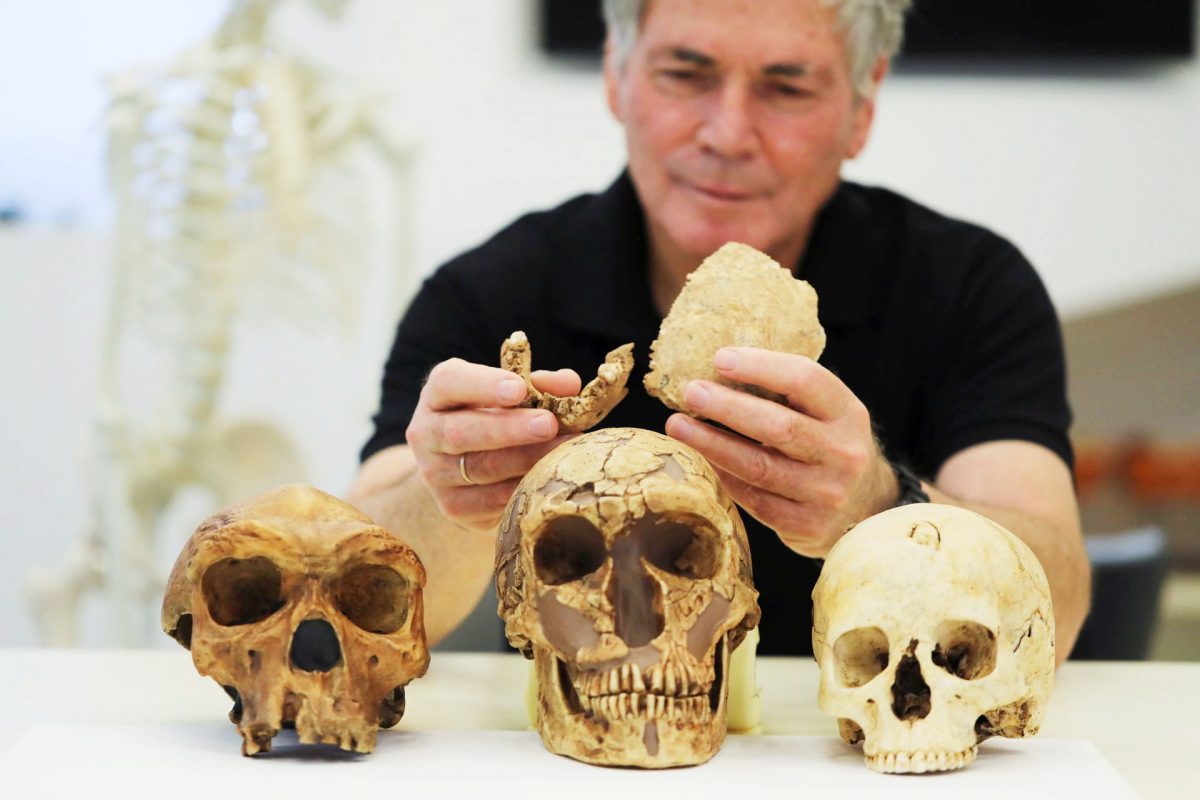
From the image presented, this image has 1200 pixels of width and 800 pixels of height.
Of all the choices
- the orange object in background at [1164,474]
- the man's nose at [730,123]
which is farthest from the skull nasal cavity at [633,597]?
the orange object in background at [1164,474]

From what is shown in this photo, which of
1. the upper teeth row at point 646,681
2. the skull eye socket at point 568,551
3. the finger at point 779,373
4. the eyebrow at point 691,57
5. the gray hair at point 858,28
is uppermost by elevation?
the gray hair at point 858,28

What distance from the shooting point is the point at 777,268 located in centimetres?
120

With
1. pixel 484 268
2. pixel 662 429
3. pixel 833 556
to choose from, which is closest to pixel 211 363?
pixel 484 268

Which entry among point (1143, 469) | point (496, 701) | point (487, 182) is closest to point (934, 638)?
point (496, 701)

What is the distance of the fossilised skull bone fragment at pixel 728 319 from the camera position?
117 centimetres

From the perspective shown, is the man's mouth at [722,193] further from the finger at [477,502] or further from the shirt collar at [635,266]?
the finger at [477,502]

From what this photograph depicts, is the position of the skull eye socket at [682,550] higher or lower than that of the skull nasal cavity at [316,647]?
higher

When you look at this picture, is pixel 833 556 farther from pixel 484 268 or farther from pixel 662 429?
pixel 484 268

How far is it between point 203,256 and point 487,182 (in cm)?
81

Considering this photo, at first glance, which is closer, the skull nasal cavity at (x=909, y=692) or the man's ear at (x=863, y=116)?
the skull nasal cavity at (x=909, y=692)

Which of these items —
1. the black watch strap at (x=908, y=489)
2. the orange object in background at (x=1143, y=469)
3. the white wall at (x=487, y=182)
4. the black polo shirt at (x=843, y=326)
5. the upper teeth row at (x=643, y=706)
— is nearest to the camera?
the upper teeth row at (x=643, y=706)

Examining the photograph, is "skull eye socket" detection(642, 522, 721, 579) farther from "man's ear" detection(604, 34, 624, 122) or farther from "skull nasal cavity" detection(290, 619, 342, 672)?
"man's ear" detection(604, 34, 624, 122)

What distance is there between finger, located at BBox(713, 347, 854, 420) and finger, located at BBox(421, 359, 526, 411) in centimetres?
17

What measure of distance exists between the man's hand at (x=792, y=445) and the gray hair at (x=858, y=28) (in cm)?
69
